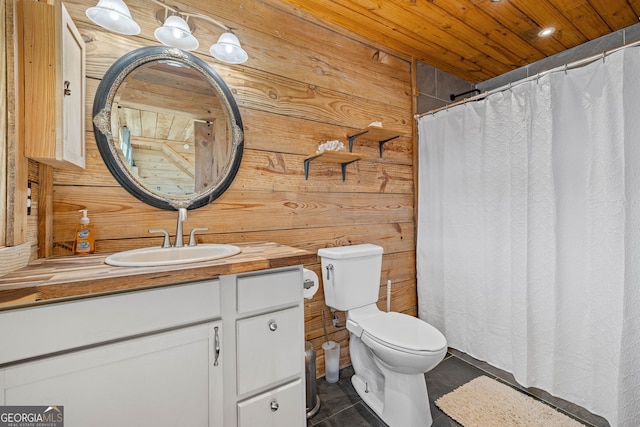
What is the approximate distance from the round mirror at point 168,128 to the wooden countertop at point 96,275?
0.41 m

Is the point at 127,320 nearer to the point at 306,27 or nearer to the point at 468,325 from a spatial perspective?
the point at 306,27

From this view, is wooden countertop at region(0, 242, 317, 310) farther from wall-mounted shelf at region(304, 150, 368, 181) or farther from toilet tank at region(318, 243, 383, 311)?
wall-mounted shelf at region(304, 150, 368, 181)

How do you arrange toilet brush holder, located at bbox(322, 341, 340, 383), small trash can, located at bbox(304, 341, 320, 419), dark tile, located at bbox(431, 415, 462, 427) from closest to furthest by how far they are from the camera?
dark tile, located at bbox(431, 415, 462, 427) < small trash can, located at bbox(304, 341, 320, 419) < toilet brush holder, located at bbox(322, 341, 340, 383)

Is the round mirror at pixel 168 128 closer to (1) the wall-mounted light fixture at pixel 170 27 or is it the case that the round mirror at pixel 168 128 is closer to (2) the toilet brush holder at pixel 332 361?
(1) the wall-mounted light fixture at pixel 170 27

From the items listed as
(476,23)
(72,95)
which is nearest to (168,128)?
(72,95)

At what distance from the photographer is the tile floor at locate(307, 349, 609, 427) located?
1.40 metres

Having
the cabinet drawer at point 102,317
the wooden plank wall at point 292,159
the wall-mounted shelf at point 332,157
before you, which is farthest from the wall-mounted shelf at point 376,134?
the cabinet drawer at point 102,317

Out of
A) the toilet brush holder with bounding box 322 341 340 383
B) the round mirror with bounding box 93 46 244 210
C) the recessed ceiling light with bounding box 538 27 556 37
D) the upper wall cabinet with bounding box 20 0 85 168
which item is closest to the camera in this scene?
the upper wall cabinet with bounding box 20 0 85 168

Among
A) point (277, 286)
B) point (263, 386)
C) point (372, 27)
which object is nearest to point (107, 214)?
point (277, 286)

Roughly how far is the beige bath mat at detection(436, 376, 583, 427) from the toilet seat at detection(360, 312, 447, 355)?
47 cm

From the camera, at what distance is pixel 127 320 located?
30.9 inches

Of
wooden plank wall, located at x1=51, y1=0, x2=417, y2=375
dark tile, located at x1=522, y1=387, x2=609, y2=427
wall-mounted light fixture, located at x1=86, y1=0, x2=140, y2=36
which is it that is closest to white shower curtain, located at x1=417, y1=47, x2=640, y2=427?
dark tile, located at x1=522, y1=387, x2=609, y2=427

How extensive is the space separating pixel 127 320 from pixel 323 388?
4.28ft

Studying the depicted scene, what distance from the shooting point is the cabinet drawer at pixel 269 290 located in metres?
0.97
